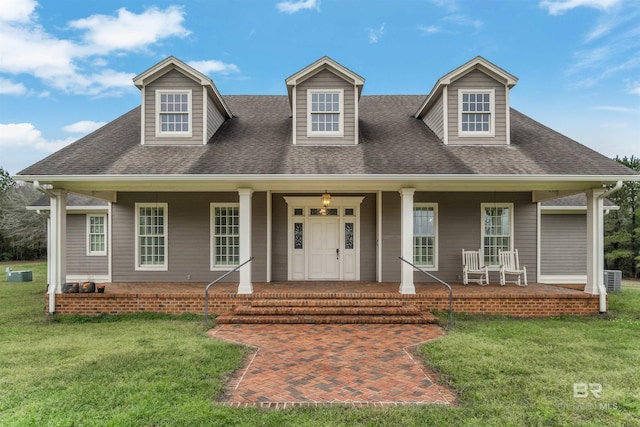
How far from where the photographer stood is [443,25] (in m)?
19.0

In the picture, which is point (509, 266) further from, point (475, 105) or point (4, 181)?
point (4, 181)

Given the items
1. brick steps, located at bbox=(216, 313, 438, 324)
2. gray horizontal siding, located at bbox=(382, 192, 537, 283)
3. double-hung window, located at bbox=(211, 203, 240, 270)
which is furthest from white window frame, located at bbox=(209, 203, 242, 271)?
gray horizontal siding, located at bbox=(382, 192, 537, 283)

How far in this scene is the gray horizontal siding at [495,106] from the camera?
10148 mm

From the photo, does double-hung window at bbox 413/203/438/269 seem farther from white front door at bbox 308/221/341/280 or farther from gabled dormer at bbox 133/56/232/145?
gabled dormer at bbox 133/56/232/145

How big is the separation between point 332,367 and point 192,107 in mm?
8258

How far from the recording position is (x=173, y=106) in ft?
33.6

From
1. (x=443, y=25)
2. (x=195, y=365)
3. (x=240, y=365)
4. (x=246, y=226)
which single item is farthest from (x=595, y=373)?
(x=443, y=25)

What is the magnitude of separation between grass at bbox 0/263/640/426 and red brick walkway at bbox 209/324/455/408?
10.0 inches

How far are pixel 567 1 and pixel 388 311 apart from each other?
15058 millimetres

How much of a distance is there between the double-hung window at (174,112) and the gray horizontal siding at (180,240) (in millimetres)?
1899

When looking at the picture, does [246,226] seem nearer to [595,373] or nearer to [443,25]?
[595,373]

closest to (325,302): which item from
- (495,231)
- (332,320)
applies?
(332,320)

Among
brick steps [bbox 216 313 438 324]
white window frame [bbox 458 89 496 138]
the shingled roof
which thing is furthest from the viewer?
white window frame [bbox 458 89 496 138]

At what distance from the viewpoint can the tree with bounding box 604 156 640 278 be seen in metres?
25.1
